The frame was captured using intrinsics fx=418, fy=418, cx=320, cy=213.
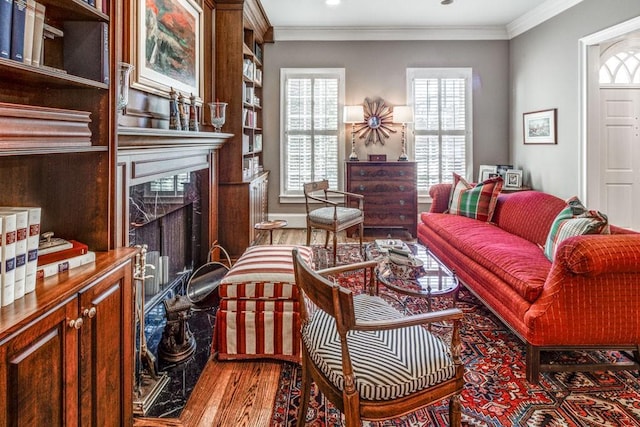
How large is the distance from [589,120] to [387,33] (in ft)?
10.1

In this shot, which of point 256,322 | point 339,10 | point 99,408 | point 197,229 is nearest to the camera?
point 99,408

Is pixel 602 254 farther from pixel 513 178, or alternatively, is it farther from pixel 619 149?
pixel 513 178

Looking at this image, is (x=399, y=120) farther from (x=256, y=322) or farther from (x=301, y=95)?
(x=256, y=322)

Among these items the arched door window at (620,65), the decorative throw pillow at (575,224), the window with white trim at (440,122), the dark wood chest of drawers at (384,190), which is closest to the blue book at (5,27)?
the decorative throw pillow at (575,224)

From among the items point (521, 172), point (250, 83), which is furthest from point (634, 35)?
point (250, 83)

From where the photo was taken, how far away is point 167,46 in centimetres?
301

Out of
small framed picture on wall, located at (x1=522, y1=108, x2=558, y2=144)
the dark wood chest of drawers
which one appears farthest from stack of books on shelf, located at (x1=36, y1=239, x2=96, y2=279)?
small framed picture on wall, located at (x1=522, y1=108, x2=558, y2=144)

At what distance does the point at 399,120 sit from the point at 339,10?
1.69 meters

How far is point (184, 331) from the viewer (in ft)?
8.05

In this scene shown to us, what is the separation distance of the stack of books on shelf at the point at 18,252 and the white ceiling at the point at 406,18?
471 cm

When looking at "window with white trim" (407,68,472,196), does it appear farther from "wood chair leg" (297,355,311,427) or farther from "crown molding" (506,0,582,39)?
"wood chair leg" (297,355,311,427)

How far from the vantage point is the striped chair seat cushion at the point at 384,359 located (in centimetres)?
138

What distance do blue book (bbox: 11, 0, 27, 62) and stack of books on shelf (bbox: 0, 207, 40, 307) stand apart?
1.46ft

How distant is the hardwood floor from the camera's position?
1887mm
